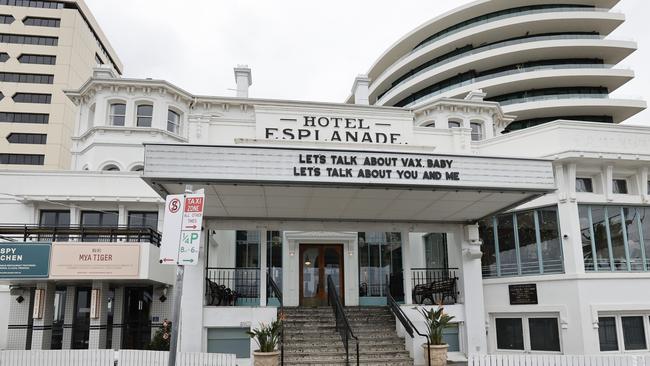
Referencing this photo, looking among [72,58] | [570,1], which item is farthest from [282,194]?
[72,58]

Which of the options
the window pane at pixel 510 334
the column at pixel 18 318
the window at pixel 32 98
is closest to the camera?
the window pane at pixel 510 334

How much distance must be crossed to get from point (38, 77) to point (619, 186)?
5789 cm

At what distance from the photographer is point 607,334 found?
15.3 m

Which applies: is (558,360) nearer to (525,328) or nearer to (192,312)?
(525,328)

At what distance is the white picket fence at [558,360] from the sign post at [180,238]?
24.8 ft

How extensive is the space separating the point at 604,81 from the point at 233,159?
4016cm

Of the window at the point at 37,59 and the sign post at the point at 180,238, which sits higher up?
the window at the point at 37,59

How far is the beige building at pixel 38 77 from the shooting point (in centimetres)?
5397

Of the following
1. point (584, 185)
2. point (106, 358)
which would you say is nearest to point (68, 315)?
point (106, 358)

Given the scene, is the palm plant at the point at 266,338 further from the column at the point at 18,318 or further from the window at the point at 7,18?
the window at the point at 7,18

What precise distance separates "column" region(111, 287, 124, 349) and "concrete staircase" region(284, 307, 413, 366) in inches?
249

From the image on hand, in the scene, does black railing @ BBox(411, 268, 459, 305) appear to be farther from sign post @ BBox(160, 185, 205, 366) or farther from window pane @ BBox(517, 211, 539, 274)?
sign post @ BBox(160, 185, 205, 366)

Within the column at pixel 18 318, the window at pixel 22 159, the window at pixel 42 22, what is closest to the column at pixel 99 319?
the column at pixel 18 318

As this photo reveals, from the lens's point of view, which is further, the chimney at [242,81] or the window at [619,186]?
the chimney at [242,81]
